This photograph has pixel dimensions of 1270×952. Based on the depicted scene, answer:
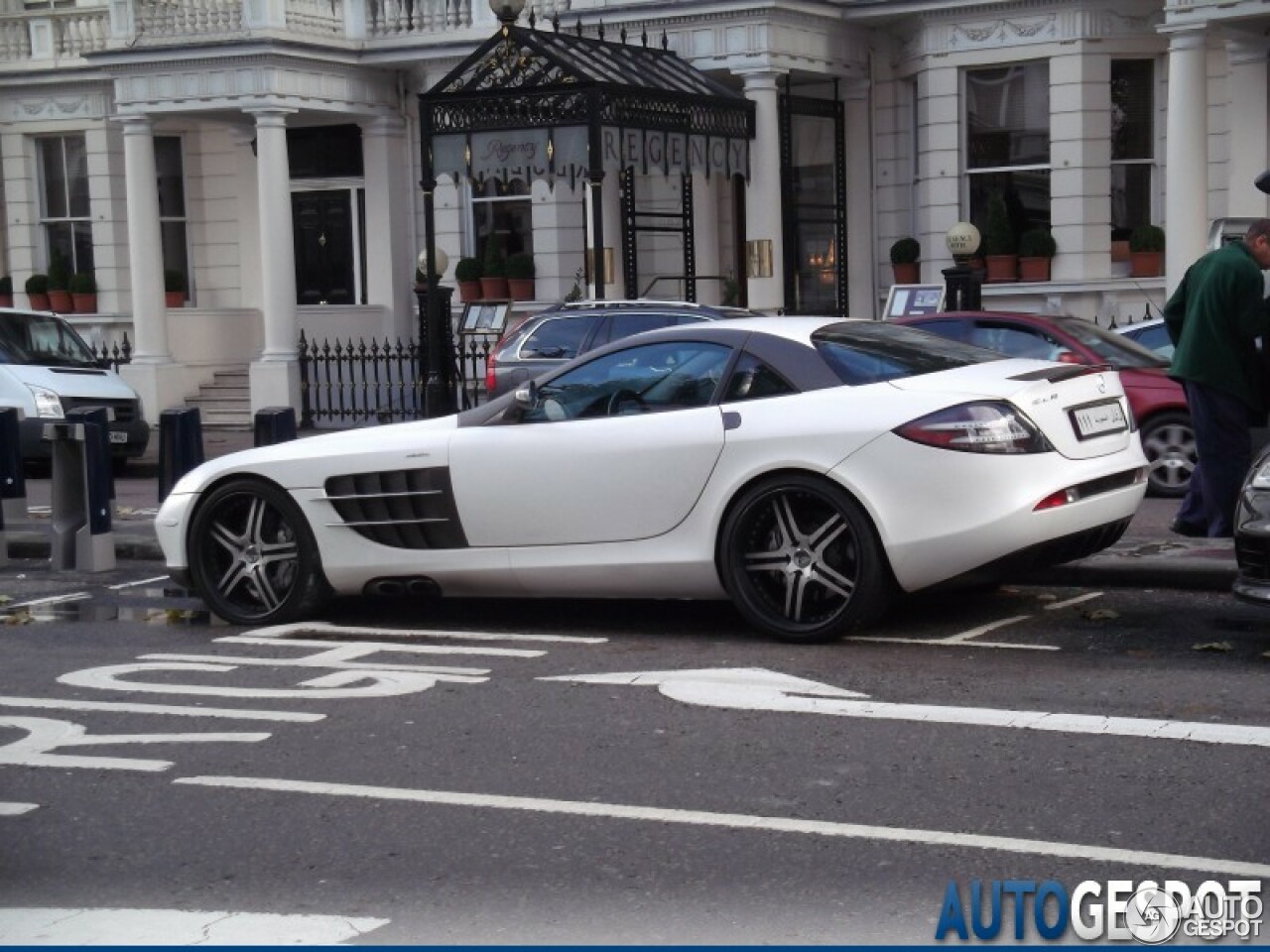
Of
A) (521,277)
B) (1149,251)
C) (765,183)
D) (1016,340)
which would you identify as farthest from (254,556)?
(521,277)

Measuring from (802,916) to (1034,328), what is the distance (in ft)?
34.1

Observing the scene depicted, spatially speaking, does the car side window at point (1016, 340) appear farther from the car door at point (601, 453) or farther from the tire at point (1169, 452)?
the car door at point (601, 453)

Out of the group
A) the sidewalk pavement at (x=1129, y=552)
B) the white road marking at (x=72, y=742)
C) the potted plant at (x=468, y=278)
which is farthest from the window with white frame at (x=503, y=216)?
→ the white road marking at (x=72, y=742)

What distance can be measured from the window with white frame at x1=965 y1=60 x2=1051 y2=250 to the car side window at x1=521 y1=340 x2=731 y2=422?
47.8 feet

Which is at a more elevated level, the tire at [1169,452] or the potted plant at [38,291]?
the potted plant at [38,291]

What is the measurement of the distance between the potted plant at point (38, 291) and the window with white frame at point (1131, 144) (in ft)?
51.6

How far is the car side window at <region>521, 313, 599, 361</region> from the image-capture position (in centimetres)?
1706

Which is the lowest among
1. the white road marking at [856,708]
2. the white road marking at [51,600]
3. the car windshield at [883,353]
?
the white road marking at [51,600]

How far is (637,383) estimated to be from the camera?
9367 millimetres

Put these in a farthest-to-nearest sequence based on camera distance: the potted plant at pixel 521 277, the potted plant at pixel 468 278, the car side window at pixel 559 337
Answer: the potted plant at pixel 468 278, the potted plant at pixel 521 277, the car side window at pixel 559 337

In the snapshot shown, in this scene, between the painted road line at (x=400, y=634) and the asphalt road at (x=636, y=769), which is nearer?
the asphalt road at (x=636, y=769)

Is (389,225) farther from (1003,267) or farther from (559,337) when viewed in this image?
(559,337)

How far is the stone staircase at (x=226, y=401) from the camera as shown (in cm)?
2664

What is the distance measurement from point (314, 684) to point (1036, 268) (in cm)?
1591
